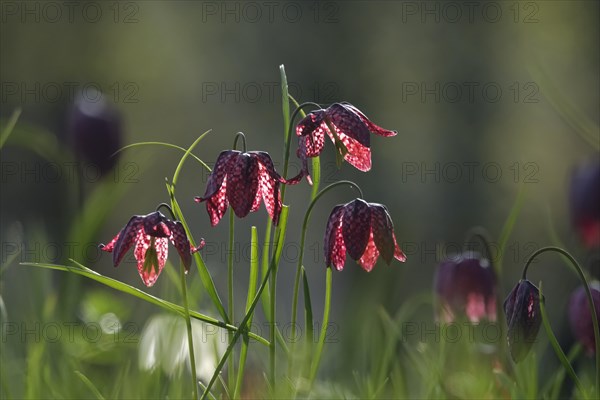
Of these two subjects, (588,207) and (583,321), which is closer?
(583,321)

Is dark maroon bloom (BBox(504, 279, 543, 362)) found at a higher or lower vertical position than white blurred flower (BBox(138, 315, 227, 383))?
higher

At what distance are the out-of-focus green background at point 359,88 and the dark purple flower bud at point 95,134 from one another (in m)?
4.27

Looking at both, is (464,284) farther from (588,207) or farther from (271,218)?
(271,218)

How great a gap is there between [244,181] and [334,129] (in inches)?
6.6

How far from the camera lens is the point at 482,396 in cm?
168

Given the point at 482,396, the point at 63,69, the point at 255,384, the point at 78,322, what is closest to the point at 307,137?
the point at 482,396

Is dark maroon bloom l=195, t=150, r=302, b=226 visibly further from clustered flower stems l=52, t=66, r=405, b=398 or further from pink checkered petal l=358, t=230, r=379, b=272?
pink checkered petal l=358, t=230, r=379, b=272

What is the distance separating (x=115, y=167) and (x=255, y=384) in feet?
3.29

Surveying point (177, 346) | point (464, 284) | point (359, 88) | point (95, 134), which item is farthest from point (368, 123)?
point (359, 88)

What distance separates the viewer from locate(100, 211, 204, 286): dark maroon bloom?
1170 millimetres

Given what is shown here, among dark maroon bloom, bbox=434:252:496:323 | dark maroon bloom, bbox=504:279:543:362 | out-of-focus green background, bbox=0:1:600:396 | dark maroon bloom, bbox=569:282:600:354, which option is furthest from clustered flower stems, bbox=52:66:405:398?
out-of-focus green background, bbox=0:1:600:396

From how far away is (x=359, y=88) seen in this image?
8.59 meters

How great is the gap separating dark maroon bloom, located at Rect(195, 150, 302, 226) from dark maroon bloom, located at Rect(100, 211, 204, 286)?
54 mm

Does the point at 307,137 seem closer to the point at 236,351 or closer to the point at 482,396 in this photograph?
the point at 482,396
